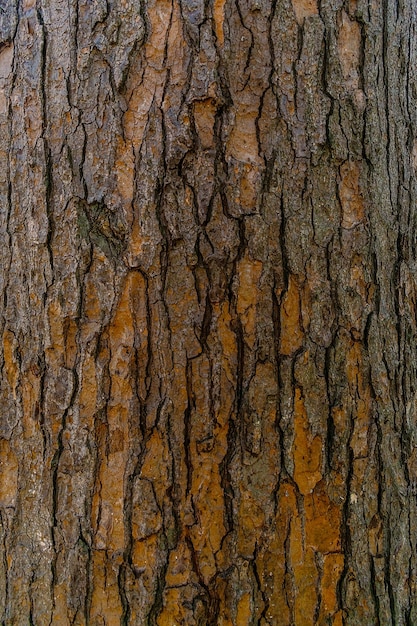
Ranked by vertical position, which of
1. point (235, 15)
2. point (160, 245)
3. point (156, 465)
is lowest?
point (156, 465)

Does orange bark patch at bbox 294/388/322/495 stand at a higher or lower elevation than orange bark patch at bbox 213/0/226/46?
lower

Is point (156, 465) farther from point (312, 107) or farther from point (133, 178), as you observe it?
point (312, 107)

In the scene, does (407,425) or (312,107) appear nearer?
(312,107)

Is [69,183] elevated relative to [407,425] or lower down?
elevated

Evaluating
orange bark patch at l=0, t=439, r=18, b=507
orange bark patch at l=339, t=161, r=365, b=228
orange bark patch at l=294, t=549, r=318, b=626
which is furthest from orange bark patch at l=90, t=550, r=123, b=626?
orange bark patch at l=339, t=161, r=365, b=228

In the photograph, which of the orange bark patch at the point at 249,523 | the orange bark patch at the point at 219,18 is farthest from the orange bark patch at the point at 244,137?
the orange bark patch at the point at 249,523

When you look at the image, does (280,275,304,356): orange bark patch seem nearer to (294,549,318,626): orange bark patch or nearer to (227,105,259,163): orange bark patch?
(227,105,259,163): orange bark patch

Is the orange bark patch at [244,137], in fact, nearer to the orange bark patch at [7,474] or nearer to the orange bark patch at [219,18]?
the orange bark patch at [219,18]

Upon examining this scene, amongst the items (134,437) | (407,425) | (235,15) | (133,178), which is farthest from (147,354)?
(235,15)
